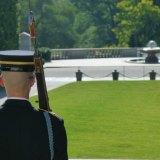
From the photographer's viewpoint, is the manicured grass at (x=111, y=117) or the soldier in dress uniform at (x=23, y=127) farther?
the manicured grass at (x=111, y=117)

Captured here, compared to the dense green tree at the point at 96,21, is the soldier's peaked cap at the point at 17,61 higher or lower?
higher

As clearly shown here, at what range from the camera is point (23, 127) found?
3703 millimetres

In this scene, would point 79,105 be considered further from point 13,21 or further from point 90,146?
point 13,21

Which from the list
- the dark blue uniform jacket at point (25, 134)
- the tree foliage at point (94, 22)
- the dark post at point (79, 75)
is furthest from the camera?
the tree foliage at point (94, 22)

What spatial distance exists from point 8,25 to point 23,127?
27837mm

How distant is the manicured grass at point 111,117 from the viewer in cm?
1273

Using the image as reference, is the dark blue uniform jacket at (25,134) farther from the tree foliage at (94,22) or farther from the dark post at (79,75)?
the tree foliage at (94,22)

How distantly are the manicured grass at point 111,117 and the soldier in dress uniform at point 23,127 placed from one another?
8.14 meters

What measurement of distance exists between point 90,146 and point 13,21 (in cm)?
1938

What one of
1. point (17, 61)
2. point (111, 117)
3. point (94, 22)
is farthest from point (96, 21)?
point (17, 61)

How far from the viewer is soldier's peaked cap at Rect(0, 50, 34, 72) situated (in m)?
3.81

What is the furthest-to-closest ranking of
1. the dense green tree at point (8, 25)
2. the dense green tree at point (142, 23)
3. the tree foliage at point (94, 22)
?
1. the tree foliage at point (94, 22)
2. the dense green tree at point (142, 23)
3. the dense green tree at point (8, 25)

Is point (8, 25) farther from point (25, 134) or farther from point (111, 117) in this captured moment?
point (25, 134)

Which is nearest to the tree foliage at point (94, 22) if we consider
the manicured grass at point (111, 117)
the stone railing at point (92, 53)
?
the stone railing at point (92, 53)
